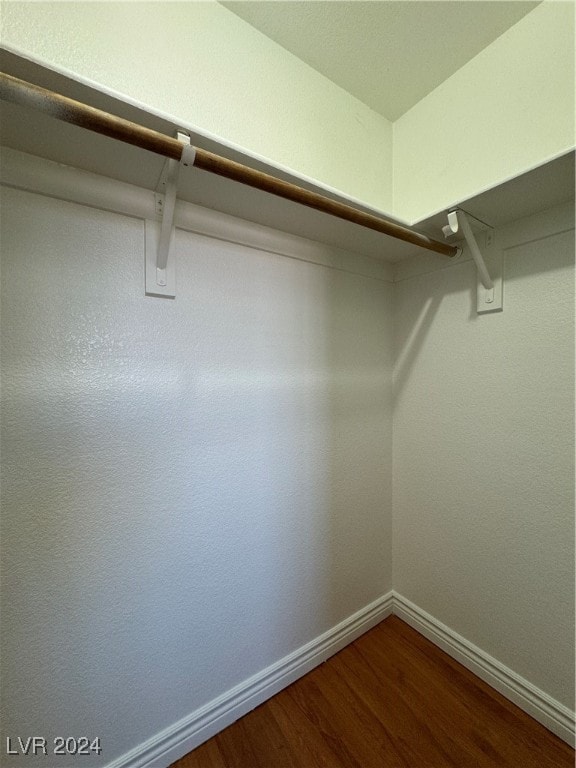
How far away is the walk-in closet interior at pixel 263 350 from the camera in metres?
0.74

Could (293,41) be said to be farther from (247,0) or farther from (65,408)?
(65,408)

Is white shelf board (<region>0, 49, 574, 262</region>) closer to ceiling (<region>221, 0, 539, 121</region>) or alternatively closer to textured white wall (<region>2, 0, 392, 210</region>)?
textured white wall (<region>2, 0, 392, 210</region>)

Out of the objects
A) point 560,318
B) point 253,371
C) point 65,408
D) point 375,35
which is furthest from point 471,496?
point 375,35

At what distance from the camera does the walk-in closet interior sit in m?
0.74

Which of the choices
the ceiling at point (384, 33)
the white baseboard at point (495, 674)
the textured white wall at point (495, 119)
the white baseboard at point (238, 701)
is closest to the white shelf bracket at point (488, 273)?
the textured white wall at point (495, 119)

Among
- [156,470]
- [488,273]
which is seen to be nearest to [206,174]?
[156,470]

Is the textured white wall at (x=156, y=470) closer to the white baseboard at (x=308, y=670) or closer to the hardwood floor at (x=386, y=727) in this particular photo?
the white baseboard at (x=308, y=670)

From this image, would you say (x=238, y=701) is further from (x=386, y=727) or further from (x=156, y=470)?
(x=156, y=470)

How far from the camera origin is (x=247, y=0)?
919mm

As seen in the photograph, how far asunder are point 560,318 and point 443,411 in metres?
0.50

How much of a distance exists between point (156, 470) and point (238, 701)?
865 millimetres

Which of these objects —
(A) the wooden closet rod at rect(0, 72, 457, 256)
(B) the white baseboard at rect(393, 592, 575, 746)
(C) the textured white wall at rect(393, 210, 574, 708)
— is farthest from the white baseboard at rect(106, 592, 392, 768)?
(A) the wooden closet rod at rect(0, 72, 457, 256)

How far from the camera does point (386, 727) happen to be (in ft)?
3.23

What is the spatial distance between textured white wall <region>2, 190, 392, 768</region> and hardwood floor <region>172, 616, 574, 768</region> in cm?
15
